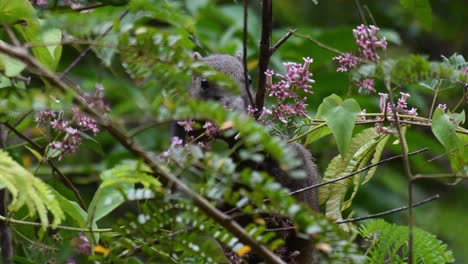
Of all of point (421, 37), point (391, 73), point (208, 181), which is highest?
point (391, 73)

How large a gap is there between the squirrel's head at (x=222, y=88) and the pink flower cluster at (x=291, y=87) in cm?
77

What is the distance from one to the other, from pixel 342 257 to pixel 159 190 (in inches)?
17.1

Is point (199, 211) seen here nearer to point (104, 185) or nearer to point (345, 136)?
point (104, 185)

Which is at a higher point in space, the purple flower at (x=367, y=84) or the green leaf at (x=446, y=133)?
the purple flower at (x=367, y=84)

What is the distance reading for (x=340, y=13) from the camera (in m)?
7.55

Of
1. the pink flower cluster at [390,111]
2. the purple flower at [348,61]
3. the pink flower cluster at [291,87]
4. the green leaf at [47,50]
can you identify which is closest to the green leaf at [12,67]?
the green leaf at [47,50]

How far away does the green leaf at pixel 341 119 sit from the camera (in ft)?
6.57

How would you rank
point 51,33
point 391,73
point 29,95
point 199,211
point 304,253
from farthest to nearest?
point 304,253 < point 51,33 < point 391,73 < point 199,211 < point 29,95

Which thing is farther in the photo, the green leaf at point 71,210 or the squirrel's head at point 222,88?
the squirrel's head at point 222,88

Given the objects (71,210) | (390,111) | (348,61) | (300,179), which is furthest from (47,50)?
(300,179)

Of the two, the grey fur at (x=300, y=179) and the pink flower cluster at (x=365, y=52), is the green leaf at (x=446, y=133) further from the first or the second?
the grey fur at (x=300, y=179)

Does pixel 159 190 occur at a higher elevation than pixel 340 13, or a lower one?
higher

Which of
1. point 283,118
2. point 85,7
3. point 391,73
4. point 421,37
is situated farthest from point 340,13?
point 391,73

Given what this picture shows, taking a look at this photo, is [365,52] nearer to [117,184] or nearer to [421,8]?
[421,8]
